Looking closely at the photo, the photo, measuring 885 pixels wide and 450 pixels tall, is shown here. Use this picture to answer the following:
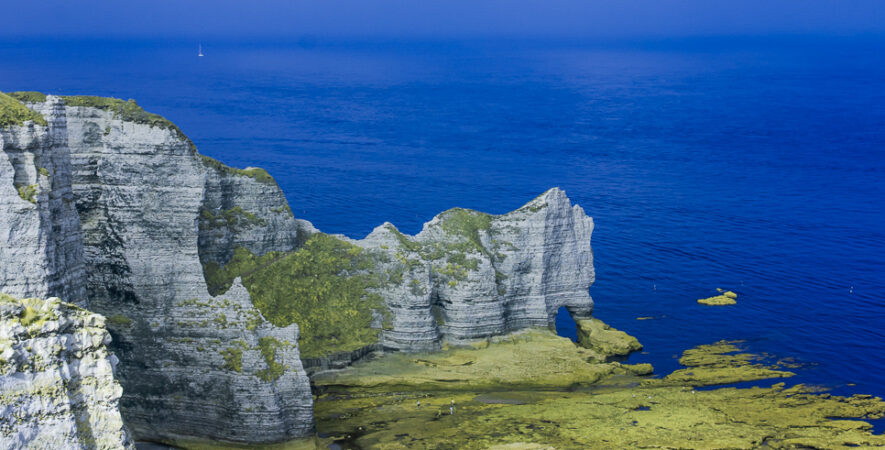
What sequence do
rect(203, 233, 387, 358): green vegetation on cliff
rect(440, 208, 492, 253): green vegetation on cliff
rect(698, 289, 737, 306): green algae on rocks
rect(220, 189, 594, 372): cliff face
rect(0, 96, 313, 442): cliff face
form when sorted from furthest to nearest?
rect(698, 289, 737, 306): green algae on rocks < rect(440, 208, 492, 253): green vegetation on cliff < rect(220, 189, 594, 372): cliff face < rect(203, 233, 387, 358): green vegetation on cliff < rect(0, 96, 313, 442): cliff face

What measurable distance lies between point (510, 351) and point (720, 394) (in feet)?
39.9

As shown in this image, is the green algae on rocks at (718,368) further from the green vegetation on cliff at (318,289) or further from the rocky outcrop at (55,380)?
the rocky outcrop at (55,380)

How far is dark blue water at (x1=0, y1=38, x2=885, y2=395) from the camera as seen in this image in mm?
63509

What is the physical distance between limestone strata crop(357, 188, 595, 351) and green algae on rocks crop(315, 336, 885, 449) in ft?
5.19

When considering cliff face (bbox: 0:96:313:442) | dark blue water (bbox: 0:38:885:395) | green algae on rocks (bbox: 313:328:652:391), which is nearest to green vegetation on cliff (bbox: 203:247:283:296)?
cliff face (bbox: 0:96:313:442)

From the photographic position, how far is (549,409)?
45.5m

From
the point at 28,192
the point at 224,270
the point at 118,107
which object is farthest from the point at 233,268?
the point at 28,192

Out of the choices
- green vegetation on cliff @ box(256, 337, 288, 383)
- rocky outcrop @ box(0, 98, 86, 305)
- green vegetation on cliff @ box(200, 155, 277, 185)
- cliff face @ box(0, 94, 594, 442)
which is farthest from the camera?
green vegetation on cliff @ box(200, 155, 277, 185)

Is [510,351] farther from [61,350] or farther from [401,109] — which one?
[401,109]

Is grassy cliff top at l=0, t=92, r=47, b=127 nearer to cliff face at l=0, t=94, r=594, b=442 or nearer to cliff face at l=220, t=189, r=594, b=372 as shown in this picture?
cliff face at l=0, t=94, r=594, b=442

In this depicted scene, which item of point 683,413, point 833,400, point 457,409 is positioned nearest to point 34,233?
point 457,409

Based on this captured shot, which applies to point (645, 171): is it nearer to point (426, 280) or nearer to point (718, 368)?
point (718, 368)

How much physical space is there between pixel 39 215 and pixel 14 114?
434cm

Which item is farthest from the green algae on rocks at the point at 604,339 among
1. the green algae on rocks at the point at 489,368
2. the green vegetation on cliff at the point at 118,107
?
the green vegetation on cliff at the point at 118,107
